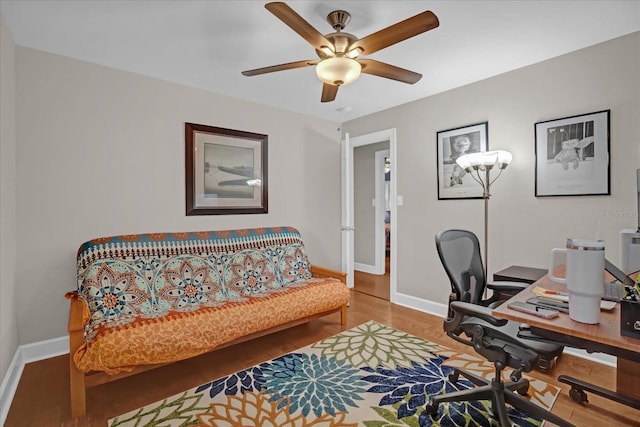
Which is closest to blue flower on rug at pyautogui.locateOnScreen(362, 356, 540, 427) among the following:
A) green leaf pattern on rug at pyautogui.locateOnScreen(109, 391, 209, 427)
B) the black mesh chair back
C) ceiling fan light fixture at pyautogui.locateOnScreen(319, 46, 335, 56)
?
the black mesh chair back

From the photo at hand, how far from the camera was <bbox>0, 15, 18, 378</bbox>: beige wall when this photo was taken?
1.98 m

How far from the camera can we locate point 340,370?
2.30 metres

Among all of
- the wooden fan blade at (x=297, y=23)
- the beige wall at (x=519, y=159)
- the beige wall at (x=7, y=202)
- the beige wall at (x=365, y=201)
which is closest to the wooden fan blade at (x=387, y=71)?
the wooden fan blade at (x=297, y=23)

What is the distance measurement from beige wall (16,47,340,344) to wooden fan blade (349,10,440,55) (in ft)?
6.51

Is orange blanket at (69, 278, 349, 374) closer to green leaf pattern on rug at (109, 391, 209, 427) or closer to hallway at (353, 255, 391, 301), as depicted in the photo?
green leaf pattern on rug at (109, 391, 209, 427)

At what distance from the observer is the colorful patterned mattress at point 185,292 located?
1.97 m

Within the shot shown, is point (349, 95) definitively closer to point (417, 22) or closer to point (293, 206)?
point (293, 206)

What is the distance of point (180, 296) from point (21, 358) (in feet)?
3.80

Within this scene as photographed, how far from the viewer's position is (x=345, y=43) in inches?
77.7

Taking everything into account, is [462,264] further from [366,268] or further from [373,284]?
[366,268]

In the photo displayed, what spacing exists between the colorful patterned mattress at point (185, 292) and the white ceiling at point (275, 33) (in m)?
1.49

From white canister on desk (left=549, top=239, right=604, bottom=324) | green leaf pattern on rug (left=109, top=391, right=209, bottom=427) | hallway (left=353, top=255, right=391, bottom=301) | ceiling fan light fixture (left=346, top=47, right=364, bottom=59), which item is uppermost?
ceiling fan light fixture (left=346, top=47, right=364, bottom=59)

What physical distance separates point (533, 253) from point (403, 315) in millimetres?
1373

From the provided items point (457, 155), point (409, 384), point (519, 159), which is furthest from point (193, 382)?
point (519, 159)
